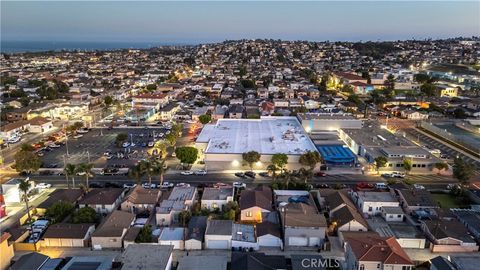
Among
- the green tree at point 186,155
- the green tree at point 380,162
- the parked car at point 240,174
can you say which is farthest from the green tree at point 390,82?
the green tree at point 186,155

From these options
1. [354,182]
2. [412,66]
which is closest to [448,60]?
[412,66]

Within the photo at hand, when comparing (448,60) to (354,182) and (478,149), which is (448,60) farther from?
(354,182)

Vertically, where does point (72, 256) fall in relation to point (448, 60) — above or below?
below

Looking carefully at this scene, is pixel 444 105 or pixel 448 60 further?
pixel 448 60

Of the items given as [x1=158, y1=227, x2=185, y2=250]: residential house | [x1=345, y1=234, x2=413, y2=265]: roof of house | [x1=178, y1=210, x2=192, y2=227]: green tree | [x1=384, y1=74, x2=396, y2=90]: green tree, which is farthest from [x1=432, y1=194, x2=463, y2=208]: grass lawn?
[x1=384, y1=74, x2=396, y2=90]: green tree

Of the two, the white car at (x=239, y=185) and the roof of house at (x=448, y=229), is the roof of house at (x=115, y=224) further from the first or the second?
the roof of house at (x=448, y=229)

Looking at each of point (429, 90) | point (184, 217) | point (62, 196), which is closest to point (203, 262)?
point (184, 217)

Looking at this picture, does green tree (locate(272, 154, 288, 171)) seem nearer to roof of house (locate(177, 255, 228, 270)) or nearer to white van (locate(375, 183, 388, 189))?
white van (locate(375, 183, 388, 189))
